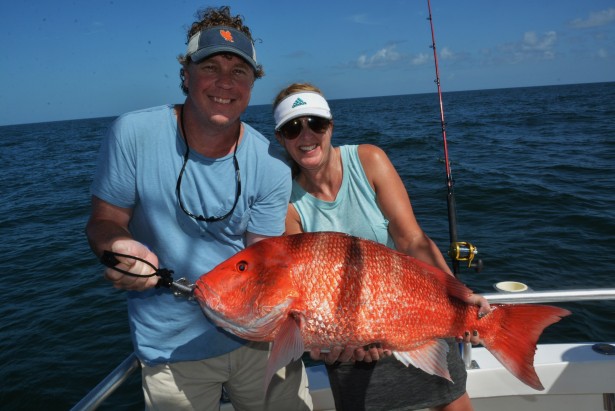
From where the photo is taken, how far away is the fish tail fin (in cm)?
209

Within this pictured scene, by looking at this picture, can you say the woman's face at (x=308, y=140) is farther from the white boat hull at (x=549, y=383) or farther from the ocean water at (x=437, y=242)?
the ocean water at (x=437, y=242)

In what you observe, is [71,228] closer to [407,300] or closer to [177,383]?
[177,383]

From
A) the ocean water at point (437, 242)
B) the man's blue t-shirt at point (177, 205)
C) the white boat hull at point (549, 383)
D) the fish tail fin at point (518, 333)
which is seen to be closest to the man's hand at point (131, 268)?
the man's blue t-shirt at point (177, 205)

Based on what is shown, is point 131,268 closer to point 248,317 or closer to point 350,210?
point 248,317

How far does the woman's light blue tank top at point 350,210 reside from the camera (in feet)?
8.46

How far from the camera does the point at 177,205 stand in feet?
7.26

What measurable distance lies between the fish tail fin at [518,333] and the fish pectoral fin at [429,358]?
225mm

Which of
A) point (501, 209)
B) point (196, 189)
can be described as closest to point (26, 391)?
point (196, 189)

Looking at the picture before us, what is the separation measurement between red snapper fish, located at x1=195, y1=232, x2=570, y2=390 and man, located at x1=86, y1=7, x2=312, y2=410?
33 cm

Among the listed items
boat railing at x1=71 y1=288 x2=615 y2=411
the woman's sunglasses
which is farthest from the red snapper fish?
the woman's sunglasses

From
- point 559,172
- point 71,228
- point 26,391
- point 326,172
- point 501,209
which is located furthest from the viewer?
point 559,172

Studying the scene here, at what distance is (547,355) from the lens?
285 cm

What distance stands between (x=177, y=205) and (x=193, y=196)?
94 mm

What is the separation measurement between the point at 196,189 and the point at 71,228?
1287cm
